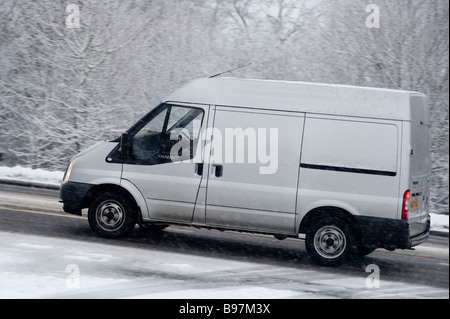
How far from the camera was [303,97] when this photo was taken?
885cm

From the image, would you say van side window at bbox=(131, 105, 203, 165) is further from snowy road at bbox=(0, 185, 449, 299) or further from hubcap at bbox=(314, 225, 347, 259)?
hubcap at bbox=(314, 225, 347, 259)

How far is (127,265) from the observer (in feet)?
26.0

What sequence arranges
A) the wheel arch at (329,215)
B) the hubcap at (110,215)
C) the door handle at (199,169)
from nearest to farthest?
the wheel arch at (329,215) < the door handle at (199,169) < the hubcap at (110,215)

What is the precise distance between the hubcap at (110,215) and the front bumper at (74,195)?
0.89 ft

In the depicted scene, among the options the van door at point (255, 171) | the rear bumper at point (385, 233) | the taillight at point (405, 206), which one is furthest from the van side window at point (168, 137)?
the taillight at point (405, 206)

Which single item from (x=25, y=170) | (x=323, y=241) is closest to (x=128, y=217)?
(x=323, y=241)

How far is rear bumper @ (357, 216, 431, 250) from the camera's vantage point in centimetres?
845

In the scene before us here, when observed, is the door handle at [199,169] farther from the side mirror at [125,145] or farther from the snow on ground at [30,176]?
the snow on ground at [30,176]

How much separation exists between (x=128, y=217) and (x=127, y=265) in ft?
4.91

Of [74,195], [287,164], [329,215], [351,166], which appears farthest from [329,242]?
[74,195]

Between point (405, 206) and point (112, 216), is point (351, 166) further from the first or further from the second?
point (112, 216)

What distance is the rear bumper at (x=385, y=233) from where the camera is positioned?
27.7 feet

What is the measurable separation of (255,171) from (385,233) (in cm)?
180

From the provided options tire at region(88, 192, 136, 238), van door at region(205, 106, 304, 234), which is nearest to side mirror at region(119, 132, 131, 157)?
tire at region(88, 192, 136, 238)
